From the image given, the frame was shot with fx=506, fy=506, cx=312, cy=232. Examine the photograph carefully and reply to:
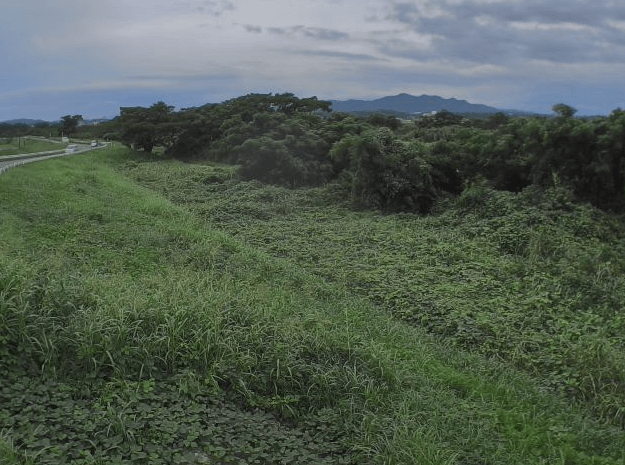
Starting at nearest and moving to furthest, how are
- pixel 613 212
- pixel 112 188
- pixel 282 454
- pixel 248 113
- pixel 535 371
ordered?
pixel 282 454
pixel 535 371
pixel 613 212
pixel 112 188
pixel 248 113

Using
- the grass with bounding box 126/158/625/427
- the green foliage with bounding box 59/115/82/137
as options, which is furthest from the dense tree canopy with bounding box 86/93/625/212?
the green foliage with bounding box 59/115/82/137

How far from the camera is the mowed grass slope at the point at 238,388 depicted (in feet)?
10.8

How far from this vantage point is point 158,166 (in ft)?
76.4

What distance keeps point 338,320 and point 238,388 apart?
6.28ft

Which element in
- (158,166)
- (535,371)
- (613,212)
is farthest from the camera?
(158,166)

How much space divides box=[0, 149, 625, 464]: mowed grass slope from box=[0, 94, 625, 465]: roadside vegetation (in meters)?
0.02

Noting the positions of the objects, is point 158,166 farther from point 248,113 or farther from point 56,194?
point 56,194

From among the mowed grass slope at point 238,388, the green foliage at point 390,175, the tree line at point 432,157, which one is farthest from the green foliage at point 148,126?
the mowed grass slope at point 238,388

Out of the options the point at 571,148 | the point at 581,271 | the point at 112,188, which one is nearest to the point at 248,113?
the point at 112,188

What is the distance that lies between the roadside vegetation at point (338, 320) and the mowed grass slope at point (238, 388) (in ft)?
0.06

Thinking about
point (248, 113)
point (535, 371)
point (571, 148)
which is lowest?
point (535, 371)

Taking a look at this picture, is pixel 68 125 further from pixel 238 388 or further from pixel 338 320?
pixel 238 388

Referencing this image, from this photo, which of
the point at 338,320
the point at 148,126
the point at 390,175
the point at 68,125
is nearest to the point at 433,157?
the point at 390,175

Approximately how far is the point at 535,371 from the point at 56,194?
36.4ft
